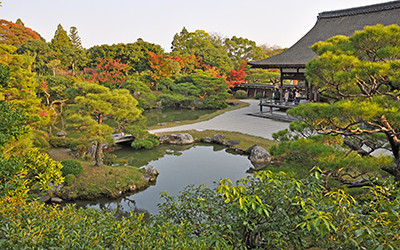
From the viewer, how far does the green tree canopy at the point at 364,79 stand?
12.6 feet

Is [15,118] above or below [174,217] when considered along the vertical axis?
above

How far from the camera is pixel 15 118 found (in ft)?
10.4

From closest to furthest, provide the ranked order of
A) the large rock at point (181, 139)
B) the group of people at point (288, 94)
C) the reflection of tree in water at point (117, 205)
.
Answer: the reflection of tree in water at point (117, 205)
the large rock at point (181, 139)
the group of people at point (288, 94)

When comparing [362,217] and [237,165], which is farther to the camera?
[237,165]

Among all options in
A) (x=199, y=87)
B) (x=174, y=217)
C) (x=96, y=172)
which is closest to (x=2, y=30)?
(x=199, y=87)

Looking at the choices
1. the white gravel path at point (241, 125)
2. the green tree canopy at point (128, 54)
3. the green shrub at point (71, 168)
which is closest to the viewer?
the green shrub at point (71, 168)

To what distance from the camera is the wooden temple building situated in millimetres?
14203

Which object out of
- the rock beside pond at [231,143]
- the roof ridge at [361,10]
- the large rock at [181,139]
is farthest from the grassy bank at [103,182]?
the roof ridge at [361,10]

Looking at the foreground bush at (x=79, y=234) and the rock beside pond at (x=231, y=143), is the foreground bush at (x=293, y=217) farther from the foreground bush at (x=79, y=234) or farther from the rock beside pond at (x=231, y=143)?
the rock beside pond at (x=231, y=143)

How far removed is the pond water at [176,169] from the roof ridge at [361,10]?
11299 millimetres

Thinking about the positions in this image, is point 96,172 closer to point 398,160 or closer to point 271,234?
point 271,234

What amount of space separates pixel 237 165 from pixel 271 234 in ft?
23.1

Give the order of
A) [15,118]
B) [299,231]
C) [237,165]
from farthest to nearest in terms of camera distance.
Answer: [237,165] < [15,118] < [299,231]

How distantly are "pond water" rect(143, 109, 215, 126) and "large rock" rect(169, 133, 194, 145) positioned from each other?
198 inches
